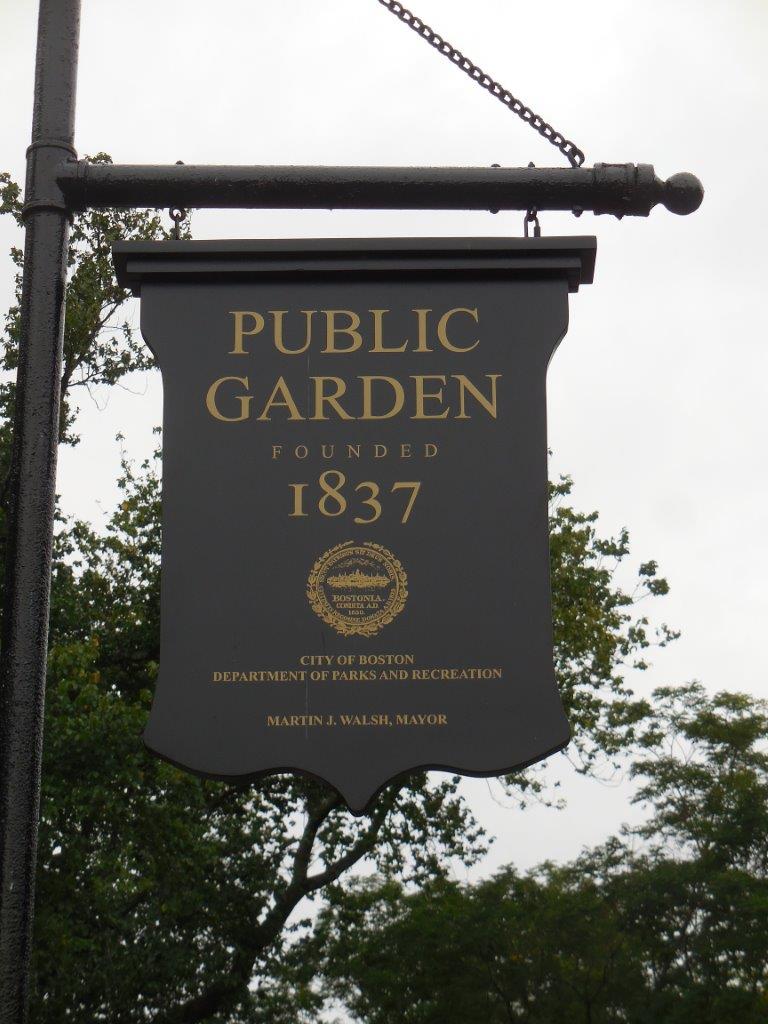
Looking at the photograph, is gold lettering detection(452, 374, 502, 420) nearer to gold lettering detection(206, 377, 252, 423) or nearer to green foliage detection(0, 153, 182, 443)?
gold lettering detection(206, 377, 252, 423)

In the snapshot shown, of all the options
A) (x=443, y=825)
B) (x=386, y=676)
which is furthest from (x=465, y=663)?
(x=443, y=825)

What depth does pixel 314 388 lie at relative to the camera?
14.3 ft

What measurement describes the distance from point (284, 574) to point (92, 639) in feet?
56.1

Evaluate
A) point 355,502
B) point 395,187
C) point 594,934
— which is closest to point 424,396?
point 355,502

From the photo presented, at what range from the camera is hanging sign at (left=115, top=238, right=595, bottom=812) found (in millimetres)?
3971

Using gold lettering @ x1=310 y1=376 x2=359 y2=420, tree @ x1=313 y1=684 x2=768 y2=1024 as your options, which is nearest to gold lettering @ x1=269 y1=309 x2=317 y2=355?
gold lettering @ x1=310 y1=376 x2=359 y2=420

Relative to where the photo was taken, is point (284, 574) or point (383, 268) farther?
point (383, 268)

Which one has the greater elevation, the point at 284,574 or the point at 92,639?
the point at 92,639

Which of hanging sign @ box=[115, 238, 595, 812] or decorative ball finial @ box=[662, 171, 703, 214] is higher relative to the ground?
decorative ball finial @ box=[662, 171, 703, 214]

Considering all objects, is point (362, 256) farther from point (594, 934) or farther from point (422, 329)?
→ point (594, 934)

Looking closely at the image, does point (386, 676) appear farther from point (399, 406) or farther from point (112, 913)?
point (112, 913)

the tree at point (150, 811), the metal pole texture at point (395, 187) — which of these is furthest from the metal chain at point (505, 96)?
the tree at point (150, 811)

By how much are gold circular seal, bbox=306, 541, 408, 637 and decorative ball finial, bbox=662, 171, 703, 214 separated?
5.10 ft

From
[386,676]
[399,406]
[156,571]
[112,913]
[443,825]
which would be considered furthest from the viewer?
[443,825]
